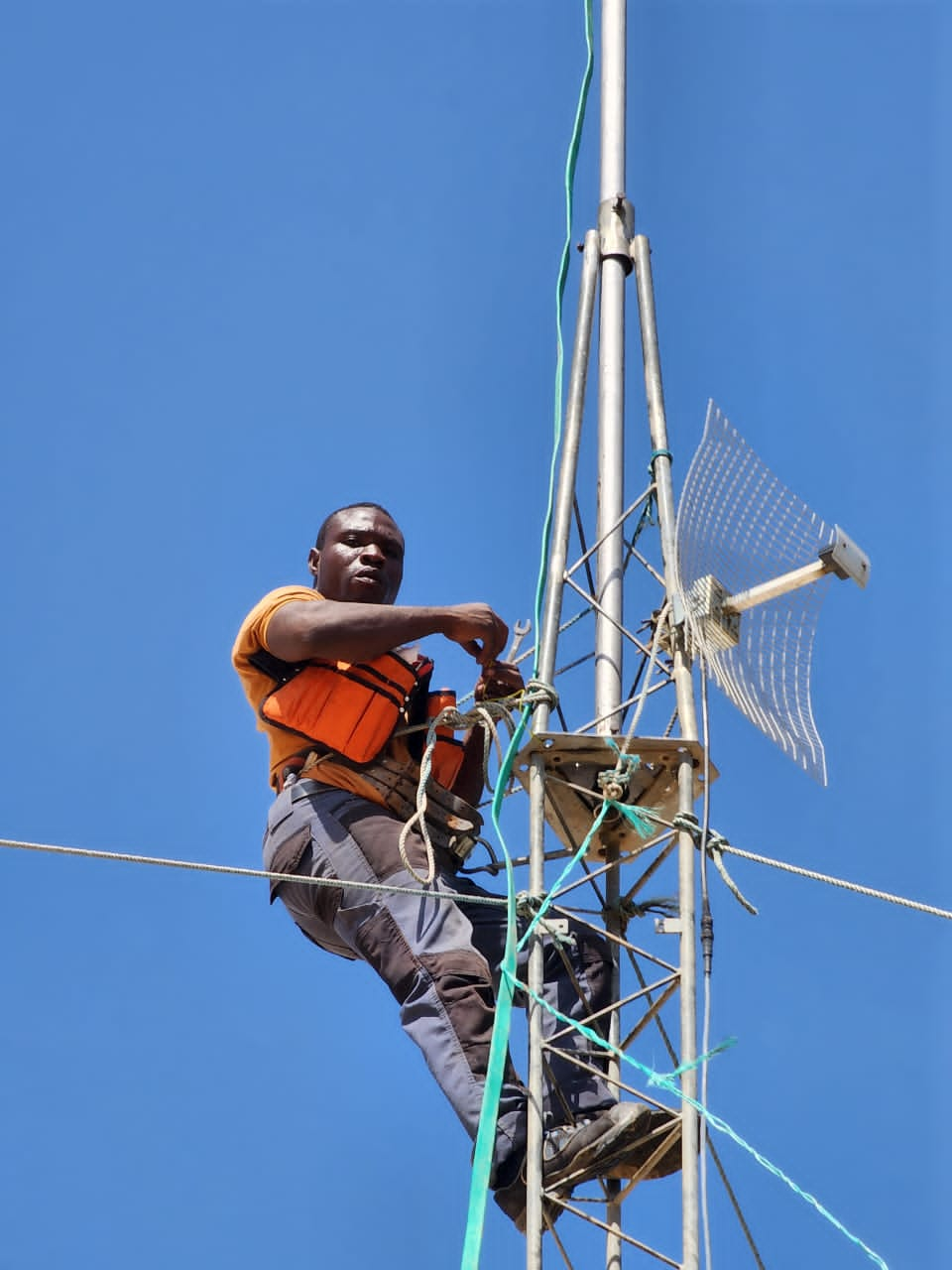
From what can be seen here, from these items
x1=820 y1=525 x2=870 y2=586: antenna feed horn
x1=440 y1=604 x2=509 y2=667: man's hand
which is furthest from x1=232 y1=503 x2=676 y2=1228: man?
x1=820 y1=525 x2=870 y2=586: antenna feed horn

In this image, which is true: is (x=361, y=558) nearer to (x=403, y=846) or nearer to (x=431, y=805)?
(x=431, y=805)

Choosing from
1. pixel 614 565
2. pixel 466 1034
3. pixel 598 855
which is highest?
pixel 614 565

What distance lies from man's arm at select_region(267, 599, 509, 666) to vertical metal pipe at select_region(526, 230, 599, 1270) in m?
0.25

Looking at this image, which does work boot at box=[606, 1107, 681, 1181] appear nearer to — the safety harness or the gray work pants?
the gray work pants

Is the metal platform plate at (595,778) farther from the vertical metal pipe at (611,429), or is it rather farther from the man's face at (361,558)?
the man's face at (361,558)

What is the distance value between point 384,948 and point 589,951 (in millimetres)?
898

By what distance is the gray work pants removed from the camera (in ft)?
27.3

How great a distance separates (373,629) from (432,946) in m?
1.33

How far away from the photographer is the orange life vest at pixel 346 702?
931 centimetres

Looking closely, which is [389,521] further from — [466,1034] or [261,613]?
[466,1034]

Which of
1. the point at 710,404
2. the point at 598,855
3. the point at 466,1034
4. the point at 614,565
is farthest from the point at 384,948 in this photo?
the point at 710,404

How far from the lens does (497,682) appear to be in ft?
30.3

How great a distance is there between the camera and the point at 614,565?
9.56m

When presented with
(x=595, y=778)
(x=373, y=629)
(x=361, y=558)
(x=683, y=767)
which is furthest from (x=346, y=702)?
(x=683, y=767)
